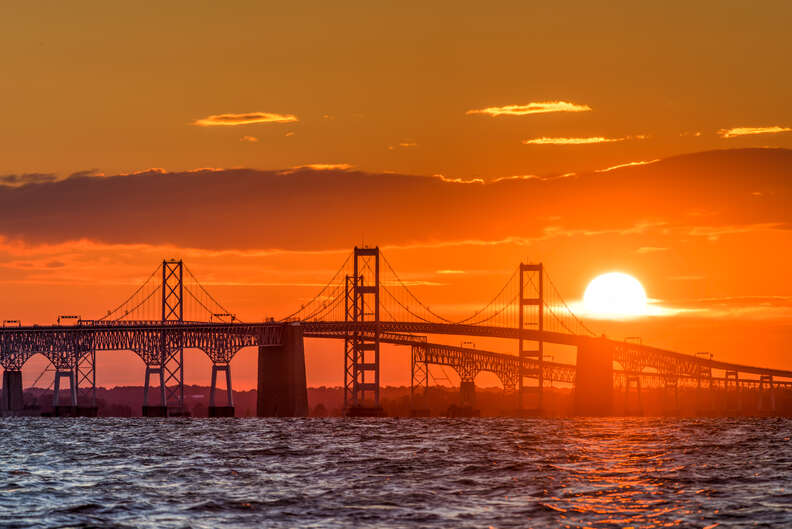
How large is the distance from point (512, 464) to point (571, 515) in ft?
74.3

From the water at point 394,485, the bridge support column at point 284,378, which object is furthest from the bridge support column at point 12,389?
the water at point 394,485

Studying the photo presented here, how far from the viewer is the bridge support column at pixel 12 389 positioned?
192875 millimetres

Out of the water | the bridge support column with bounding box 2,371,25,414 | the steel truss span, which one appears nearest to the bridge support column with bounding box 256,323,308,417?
the steel truss span

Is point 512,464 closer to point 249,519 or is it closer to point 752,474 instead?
point 752,474

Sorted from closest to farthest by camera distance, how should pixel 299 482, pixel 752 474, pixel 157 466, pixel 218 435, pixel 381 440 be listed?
pixel 299 482, pixel 752 474, pixel 157 466, pixel 381 440, pixel 218 435

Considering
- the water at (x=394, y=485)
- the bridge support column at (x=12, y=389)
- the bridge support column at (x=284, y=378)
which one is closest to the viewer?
the water at (x=394, y=485)

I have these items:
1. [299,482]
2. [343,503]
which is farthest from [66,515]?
[299,482]

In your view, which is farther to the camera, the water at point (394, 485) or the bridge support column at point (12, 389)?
the bridge support column at point (12, 389)

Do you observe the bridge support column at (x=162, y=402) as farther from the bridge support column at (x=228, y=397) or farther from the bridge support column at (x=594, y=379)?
the bridge support column at (x=594, y=379)

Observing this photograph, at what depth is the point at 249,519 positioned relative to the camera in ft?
124

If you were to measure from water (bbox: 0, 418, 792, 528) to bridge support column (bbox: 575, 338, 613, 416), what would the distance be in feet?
352

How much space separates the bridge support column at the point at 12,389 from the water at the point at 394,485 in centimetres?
11392

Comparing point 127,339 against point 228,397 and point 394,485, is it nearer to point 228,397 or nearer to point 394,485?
point 228,397

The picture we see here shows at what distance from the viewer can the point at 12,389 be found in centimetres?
19488
